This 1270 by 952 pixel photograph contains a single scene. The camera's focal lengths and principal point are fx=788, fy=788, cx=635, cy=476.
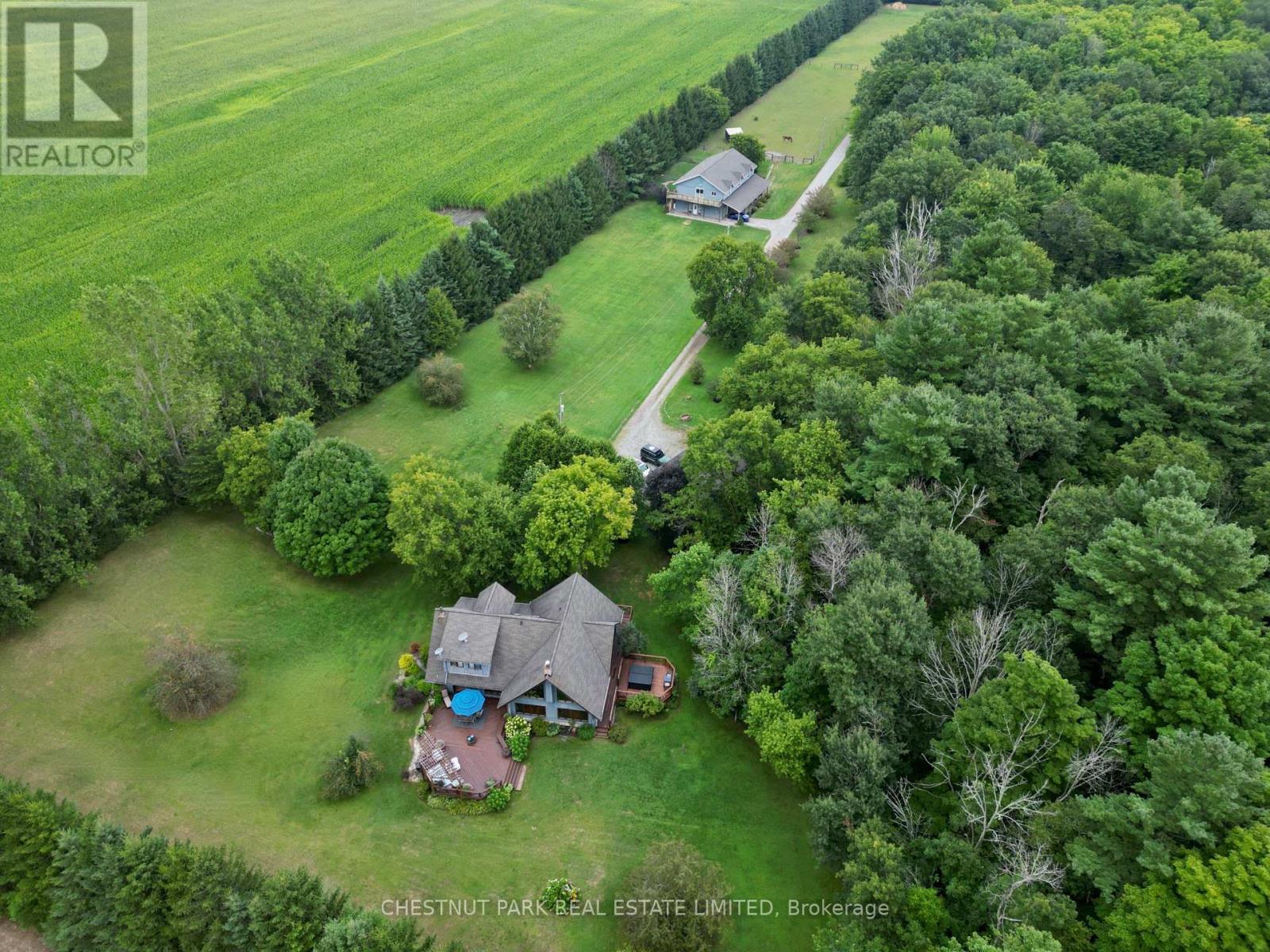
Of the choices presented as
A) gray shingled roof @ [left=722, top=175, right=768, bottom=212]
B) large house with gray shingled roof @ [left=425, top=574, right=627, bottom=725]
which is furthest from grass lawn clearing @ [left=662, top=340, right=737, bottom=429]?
gray shingled roof @ [left=722, top=175, right=768, bottom=212]

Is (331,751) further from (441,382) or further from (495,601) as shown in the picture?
(441,382)

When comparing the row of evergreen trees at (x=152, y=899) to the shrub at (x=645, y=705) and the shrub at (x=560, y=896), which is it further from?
the shrub at (x=645, y=705)

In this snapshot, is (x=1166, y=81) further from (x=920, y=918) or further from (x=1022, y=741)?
(x=920, y=918)

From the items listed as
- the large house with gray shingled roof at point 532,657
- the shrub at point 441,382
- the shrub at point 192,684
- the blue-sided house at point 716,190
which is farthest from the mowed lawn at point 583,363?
the shrub at point 192,684

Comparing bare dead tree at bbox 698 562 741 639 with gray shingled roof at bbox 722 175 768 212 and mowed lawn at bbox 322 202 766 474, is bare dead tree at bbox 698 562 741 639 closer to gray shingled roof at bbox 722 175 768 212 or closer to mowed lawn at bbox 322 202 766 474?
mowed lawn at bbox 322 202 766 474

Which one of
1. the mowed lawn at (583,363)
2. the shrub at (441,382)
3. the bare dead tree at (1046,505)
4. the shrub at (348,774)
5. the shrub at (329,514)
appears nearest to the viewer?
the shrub at (348,774)

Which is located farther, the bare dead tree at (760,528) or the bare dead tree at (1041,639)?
the bare dead tree at (760,528)
